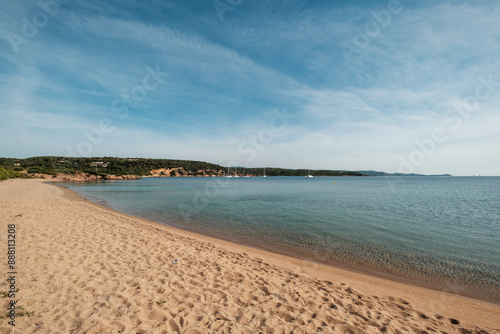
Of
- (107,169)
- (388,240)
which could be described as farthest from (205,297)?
(107,169)

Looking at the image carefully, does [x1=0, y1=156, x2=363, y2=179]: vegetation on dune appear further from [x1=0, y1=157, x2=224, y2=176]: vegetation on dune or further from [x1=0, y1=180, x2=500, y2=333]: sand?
[x1=0, y1=180, x2=500, y2=333]: sand

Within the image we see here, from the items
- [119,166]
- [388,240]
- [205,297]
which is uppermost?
[119,166]

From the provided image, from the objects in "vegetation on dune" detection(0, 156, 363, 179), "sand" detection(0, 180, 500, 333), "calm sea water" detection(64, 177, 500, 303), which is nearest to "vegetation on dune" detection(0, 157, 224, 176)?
"vegetation on dune" detection(0, 156, 363, 179)

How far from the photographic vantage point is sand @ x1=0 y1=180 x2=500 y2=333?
3.89 metres

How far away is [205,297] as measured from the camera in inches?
188

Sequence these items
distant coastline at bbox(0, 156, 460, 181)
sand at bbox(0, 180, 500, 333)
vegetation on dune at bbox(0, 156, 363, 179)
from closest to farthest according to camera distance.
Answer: sand at bbox(0, 180, 500, 333), distant coastline at bbox(0, 156, 460, 181), vegetation on dune at bbox(0, 156, 363, 179)

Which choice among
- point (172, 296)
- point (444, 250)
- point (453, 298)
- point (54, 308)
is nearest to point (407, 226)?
point (444, 250)

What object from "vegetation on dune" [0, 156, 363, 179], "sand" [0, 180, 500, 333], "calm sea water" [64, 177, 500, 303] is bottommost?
"calm sea water" [64, 177, 500, 303]

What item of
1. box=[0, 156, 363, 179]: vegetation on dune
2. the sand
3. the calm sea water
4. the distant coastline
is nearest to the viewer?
the sand

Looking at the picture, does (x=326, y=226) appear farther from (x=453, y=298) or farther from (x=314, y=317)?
(x=314, y=317)

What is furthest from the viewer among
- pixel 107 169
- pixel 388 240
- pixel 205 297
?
pixel 107 169

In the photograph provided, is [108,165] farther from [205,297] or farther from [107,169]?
[205,297]

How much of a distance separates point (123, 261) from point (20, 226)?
711cm

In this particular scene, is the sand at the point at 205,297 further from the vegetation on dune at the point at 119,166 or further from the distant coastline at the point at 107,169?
the vegetation on dune at the point at 119,166
